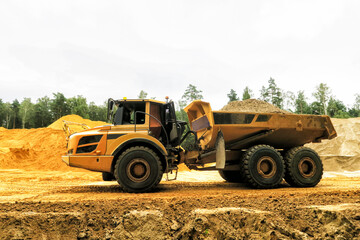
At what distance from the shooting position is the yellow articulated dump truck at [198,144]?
5.88 meters

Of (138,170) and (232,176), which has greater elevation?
(138,170)

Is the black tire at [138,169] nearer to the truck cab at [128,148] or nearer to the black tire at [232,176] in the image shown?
the truck cab at [128,148]

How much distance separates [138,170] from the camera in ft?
19.3

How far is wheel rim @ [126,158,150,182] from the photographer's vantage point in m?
5.85

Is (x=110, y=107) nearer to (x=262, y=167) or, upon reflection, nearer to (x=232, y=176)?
(x=262, y=167)

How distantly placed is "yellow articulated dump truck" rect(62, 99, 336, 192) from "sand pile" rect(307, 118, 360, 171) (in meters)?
9.10

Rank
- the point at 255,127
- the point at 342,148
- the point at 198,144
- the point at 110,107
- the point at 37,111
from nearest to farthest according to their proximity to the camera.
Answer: the point at 110,107 < the point at 255,127 < the point at 198,144 < the point at 342,148 < the point at 37,111

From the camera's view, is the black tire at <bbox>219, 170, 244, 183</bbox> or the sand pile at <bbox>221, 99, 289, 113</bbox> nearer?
the black tire at <bbox>219, 170, 244, 183</bbox>

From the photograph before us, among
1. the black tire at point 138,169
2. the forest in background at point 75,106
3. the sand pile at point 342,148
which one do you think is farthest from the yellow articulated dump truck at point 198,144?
the forest in background at point 75,106

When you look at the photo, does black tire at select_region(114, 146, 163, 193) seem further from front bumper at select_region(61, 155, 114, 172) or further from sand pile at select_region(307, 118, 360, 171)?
sand pile at select_region(307, 118, 360, 171)

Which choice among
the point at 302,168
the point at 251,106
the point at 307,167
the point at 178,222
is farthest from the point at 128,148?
the point at 251,106

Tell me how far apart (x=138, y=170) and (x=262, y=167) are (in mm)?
3403

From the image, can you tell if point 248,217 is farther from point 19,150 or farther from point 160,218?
point 19,150

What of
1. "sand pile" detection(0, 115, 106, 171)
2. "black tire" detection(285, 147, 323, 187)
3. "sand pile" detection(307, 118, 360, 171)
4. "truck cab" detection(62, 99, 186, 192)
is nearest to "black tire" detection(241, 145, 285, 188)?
"black tire" detection(285, 147, 323, 187)
